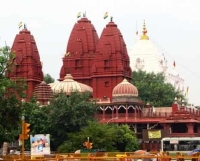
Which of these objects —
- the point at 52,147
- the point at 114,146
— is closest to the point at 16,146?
the point at 52,147

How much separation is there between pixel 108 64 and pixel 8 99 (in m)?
44.8

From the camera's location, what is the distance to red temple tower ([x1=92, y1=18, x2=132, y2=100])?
8075 centimetres

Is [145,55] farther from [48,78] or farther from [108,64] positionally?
[108,64]

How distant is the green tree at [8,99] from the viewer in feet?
121

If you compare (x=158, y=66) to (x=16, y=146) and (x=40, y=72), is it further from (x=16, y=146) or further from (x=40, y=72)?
(x=16, y=146)

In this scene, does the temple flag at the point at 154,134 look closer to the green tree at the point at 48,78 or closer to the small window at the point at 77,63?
the small window at the point at 77,63

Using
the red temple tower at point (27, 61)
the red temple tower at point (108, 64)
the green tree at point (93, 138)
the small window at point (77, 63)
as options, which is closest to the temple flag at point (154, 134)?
the green tree at point (93, 138)

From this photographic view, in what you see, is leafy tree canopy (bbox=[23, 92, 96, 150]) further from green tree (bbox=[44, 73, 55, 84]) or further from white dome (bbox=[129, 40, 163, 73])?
white dome (bbox=[129, 40, 163, 73])

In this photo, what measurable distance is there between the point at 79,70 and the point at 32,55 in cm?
655

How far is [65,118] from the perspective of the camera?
203ft

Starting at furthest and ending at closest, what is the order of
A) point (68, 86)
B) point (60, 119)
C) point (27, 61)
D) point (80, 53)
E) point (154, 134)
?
1. point (80, 53)
2. point (27, 61)
3. point (68, 86)
4. point (154, 134)
5. point (60, 119)

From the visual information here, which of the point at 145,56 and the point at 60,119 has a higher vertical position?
the point at 145,56

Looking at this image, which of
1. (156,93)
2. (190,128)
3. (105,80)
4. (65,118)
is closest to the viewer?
(65,118)

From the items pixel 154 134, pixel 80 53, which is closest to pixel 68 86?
pixel 80 53
